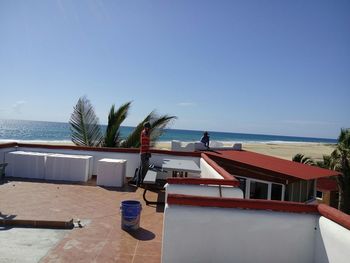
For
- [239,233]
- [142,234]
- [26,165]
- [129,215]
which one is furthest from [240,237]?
[26,165]

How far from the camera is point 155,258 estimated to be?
4672 mm

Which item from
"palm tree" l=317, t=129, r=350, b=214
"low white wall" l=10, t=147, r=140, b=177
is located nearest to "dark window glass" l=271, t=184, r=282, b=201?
"palm tree" l=317, t=129, r=350, b=214

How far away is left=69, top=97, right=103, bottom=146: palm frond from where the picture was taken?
576 inches

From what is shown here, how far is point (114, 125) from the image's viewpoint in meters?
14.2

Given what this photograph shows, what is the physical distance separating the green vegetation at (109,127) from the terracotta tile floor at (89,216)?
4.84 m

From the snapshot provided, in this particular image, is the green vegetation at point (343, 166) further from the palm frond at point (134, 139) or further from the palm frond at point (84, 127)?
the palm frond at point (84, 127)

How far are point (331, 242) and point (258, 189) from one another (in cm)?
897

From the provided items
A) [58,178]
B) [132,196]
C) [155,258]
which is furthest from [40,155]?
[155,258]

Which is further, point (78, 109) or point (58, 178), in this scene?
point (78, 109)

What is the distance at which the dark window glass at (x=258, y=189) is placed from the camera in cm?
1230

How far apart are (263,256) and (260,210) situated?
0.57 meters

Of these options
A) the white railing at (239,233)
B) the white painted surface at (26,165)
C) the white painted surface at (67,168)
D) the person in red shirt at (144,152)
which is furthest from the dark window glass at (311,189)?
the white railing at (239,233)

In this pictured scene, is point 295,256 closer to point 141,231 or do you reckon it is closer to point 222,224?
point 222,224

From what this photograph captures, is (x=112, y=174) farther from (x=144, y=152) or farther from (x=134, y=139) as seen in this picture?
(x=134, y=139)
